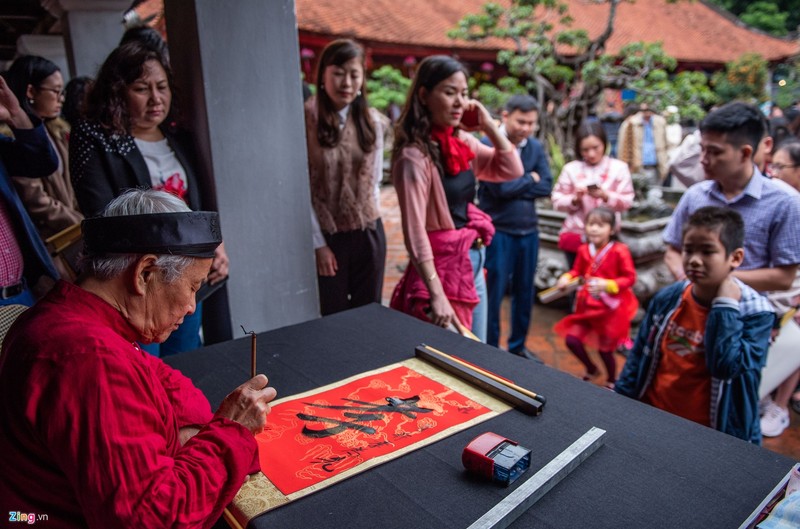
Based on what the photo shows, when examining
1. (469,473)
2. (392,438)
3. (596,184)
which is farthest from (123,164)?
(596,184)

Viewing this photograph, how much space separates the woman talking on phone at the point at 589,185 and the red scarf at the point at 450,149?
176 cm

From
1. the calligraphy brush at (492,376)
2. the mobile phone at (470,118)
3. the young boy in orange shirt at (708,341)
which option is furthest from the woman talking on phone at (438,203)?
the young boy in orange shirt at (708,341)

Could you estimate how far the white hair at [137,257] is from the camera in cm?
105

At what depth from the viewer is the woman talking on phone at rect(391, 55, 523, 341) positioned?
223 centimetres

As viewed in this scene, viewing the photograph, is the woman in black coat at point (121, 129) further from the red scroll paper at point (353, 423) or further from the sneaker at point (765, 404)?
the sneaker at point (765, 404)

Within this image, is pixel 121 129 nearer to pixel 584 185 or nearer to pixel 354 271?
pixel 354 271

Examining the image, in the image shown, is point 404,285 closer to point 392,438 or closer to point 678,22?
point 392,438

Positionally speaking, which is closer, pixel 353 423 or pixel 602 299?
pixel 353 423

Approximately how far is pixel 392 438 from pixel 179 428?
46 centimetres

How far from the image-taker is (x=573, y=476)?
1.11m

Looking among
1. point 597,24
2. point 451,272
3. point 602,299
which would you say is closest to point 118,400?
point 451,272

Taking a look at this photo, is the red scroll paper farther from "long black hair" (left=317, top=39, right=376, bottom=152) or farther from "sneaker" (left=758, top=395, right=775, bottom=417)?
"sneaker" (left=758, top=395, right=775, bottom=417)

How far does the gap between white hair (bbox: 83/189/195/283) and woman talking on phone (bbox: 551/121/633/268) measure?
3.23 m

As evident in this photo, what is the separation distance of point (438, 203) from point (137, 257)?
4.74 ft
